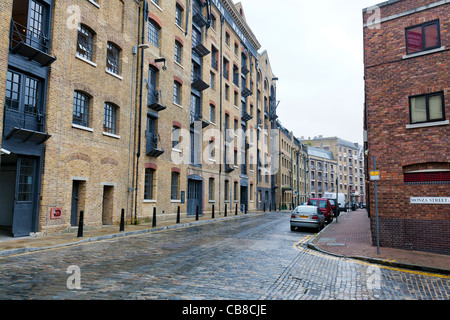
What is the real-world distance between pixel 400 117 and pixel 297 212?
753 centimetres

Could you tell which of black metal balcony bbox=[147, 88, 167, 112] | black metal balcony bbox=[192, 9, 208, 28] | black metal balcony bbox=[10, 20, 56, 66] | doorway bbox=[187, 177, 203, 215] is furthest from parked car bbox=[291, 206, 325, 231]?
black metal balcony bbox=[192, 9, 208, 28]

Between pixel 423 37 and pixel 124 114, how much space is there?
13.6 m

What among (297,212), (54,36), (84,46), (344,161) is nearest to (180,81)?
(84,46)

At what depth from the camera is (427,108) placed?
10680 mm

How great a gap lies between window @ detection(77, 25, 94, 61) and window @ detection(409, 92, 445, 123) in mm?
13577

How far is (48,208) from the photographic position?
494 inches

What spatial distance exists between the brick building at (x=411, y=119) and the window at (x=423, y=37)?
0.07 feet

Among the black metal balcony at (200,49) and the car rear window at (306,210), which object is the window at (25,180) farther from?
the black metal balcony at (200,49)

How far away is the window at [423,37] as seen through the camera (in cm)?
1083

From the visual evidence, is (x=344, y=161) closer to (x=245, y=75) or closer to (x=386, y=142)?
(x=245, y=75)

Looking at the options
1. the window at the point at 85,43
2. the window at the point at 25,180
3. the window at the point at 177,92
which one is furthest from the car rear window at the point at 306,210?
the window at the point at 85,43

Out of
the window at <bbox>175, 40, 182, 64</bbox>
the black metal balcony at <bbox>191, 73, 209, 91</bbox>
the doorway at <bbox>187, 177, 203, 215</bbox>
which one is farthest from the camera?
the black metal balcony at <bbox>191, 73, 209, 91</bbox>

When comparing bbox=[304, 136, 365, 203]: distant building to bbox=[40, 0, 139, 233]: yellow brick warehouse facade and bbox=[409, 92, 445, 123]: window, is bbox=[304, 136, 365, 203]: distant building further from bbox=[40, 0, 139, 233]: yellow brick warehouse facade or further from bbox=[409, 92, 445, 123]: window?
bbox=[409, 92, 445, 123]: window

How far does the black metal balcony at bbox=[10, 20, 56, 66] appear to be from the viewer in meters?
11.6
